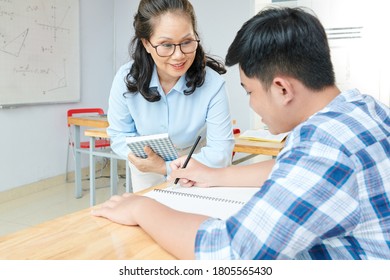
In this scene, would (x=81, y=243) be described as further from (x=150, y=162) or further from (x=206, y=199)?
(x=150, y=162)

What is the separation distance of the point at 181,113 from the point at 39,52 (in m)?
2.82

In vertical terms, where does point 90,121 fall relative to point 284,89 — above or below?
below

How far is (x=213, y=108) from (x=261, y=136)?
3.94 ft

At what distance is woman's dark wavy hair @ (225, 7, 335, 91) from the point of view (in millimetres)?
740

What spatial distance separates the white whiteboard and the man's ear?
3357 mm

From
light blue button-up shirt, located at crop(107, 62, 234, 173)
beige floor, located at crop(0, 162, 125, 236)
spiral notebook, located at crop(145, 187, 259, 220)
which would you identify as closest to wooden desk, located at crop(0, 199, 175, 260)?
spiral notebook, located at crop(145, 187, 259, 220)

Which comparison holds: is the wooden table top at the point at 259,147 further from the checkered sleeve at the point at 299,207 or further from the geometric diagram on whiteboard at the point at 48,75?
the geometric diagram on whiteboard at the point at 48,75

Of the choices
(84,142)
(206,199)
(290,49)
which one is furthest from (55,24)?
(290,49)

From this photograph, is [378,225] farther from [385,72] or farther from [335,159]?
[385,72]

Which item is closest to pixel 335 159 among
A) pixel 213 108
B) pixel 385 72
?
pixel 213 108

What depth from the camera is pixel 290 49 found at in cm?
74

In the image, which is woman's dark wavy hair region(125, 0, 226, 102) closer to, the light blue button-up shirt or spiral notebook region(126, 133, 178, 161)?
the light blue button-up shirt

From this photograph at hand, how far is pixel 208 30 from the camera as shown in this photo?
14.9ft

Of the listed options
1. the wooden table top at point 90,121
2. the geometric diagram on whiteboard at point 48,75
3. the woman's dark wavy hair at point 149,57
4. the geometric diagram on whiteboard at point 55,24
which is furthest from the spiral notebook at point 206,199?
the geometric diagram on whiteboard at point 55,24
